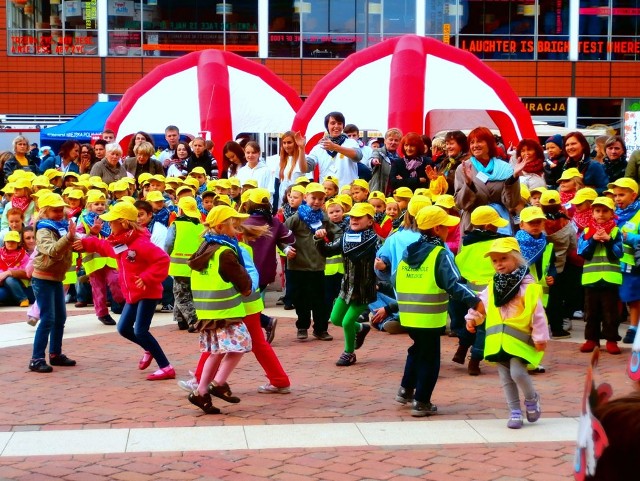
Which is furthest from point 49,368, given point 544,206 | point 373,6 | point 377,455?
point 373,6

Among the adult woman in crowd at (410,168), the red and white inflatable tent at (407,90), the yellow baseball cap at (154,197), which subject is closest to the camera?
the yellow baseball cap at (154,197)

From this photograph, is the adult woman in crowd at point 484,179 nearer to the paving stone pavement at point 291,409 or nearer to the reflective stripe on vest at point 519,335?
the paving stone pavement at point 291,409

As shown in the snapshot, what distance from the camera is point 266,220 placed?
1069 centimetres

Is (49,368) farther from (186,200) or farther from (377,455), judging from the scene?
(377,455)

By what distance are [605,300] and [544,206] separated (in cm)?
116

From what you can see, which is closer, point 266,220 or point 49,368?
point 49,368

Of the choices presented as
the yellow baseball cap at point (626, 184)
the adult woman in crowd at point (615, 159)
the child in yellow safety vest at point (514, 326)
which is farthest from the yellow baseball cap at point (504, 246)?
the adult woman in crowd at point (615, 159)

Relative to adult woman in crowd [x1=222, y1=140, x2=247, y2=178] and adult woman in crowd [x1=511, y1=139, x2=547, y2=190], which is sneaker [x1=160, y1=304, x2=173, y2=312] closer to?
adult woman in crowd [x1=222, y1=140, x2=247, y2=178]

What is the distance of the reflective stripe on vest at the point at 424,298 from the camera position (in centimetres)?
797

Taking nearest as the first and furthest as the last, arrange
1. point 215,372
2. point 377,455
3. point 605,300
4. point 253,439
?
point 377,455
point 253,439
point 215,372
point 605,300

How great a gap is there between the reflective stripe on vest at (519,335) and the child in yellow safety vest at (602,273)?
2965mm

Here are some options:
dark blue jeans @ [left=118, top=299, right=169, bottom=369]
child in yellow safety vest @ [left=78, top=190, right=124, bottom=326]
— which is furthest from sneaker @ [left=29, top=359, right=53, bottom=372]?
child in yellow safety vest @ [left=78, top=190, right=124, bottom=326]

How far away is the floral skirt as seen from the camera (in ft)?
26.5

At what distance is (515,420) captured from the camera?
7508 mm
